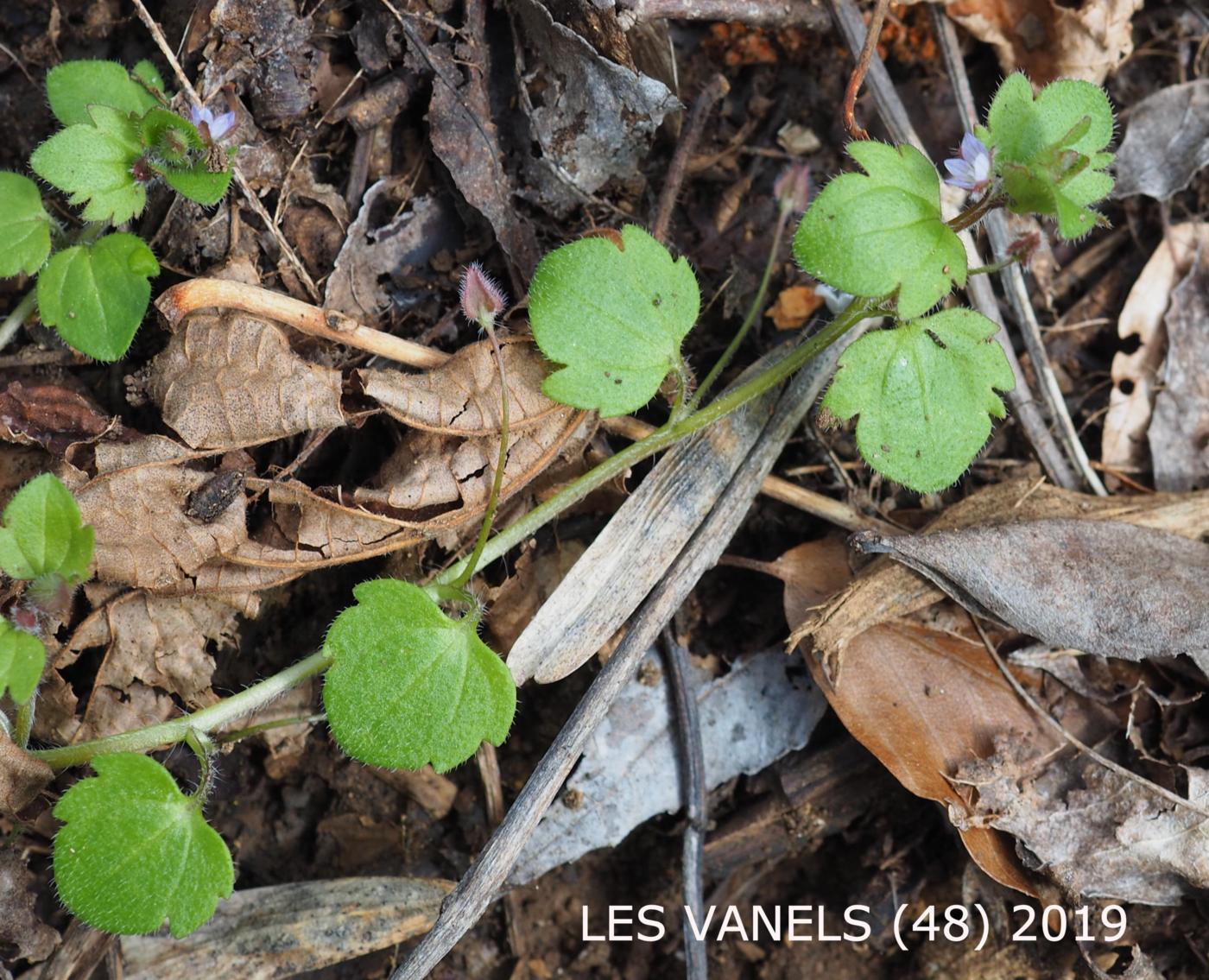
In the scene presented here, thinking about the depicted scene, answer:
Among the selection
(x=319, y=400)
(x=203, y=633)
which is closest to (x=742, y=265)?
(x=319, y=400)

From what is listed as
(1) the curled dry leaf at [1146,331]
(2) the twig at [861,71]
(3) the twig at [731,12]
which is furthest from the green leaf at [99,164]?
(1) the curled dry leaf at [1146,331]

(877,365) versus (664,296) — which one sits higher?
(664,296)

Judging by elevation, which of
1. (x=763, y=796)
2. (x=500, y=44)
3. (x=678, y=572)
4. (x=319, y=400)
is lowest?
(x=763, y=796)

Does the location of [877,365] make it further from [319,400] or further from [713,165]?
[319,400]

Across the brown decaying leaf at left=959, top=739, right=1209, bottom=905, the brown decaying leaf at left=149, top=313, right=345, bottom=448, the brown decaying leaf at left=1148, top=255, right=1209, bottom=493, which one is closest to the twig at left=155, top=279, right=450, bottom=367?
the brown decaying leaf at left=149, top=313, right=345, bottom=448

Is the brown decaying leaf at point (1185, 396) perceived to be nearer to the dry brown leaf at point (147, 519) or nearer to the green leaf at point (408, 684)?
the green leaf at point (408, 684)

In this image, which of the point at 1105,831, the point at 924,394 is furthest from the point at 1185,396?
the point at 1105,831
